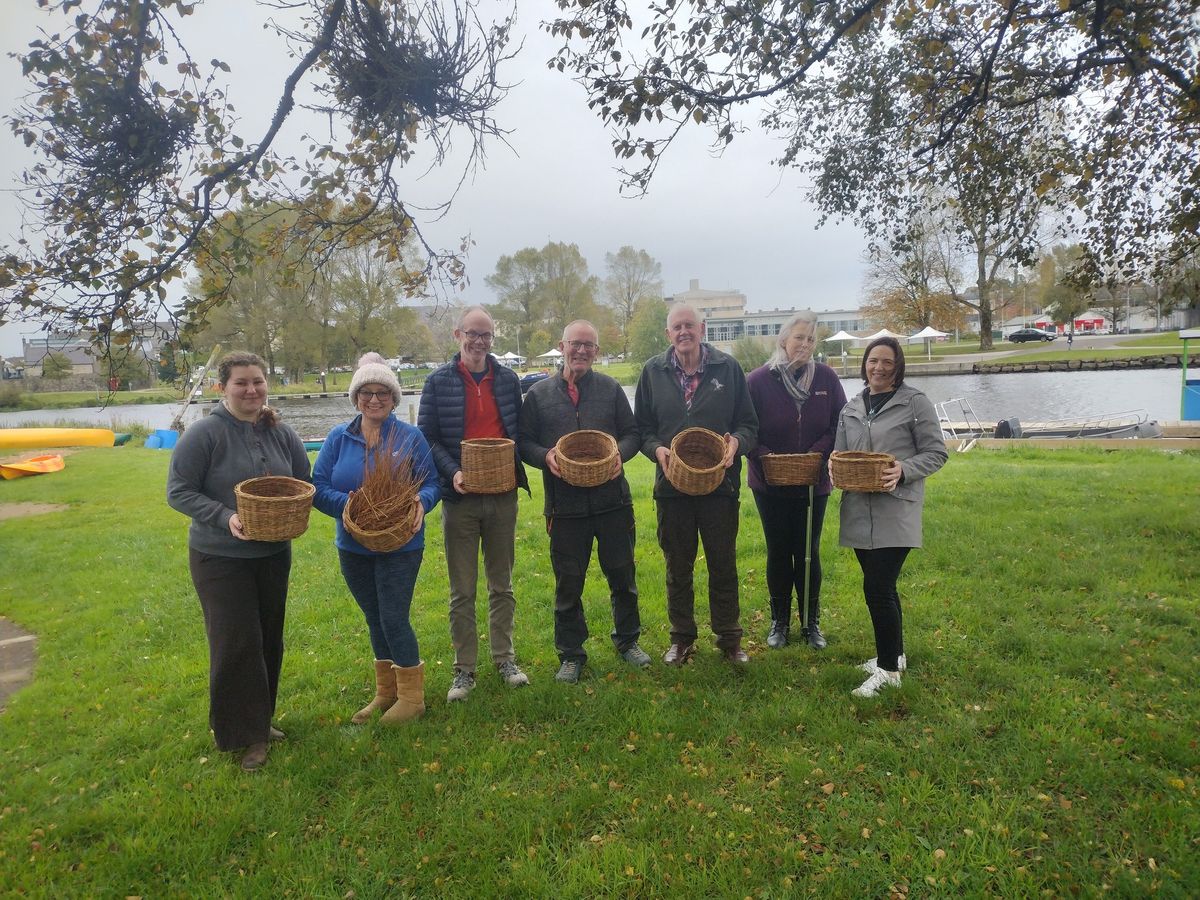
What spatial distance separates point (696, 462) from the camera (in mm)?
4246

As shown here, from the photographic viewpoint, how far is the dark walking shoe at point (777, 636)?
4627 mm

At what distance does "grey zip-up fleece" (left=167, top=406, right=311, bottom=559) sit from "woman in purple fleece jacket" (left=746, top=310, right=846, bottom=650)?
2906 millimetres

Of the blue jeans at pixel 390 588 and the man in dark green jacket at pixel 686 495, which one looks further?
the man in dark green jacket at pixel 686 495

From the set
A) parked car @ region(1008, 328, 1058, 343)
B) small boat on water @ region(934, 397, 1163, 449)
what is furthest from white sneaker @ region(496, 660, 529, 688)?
parked car @ region(1008, 328, 1058, 343)

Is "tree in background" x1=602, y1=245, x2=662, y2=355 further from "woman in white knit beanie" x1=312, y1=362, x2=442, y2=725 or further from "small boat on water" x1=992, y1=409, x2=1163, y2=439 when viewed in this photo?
"woman in white knit beanie" x1=312, y1=362, x2=442, y2=725

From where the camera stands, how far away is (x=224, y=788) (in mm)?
3262

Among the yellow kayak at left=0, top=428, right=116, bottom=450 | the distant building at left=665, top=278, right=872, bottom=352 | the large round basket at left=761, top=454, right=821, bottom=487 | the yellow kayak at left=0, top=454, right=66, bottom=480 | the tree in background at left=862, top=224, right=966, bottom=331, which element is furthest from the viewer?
the distant building at left=665, top=278, right=872, bottom=352

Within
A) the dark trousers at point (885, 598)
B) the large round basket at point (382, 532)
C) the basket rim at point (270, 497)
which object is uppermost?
the basket rim at point (270, 497)

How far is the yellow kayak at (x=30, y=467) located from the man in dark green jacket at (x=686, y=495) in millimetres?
15913

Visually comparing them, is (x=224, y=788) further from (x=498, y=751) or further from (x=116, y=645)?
(x=116, y=645)

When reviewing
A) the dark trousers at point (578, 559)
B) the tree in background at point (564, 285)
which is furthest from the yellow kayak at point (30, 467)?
the tree in background at point (564, 285)

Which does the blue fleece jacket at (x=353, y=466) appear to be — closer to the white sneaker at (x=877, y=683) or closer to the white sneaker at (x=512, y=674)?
the white sneaker at (x=512, y=674)

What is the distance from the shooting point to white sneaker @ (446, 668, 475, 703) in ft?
13.3

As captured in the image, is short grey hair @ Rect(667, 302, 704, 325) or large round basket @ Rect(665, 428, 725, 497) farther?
short grey hair @ Rect(667, 302, 704, 325)
